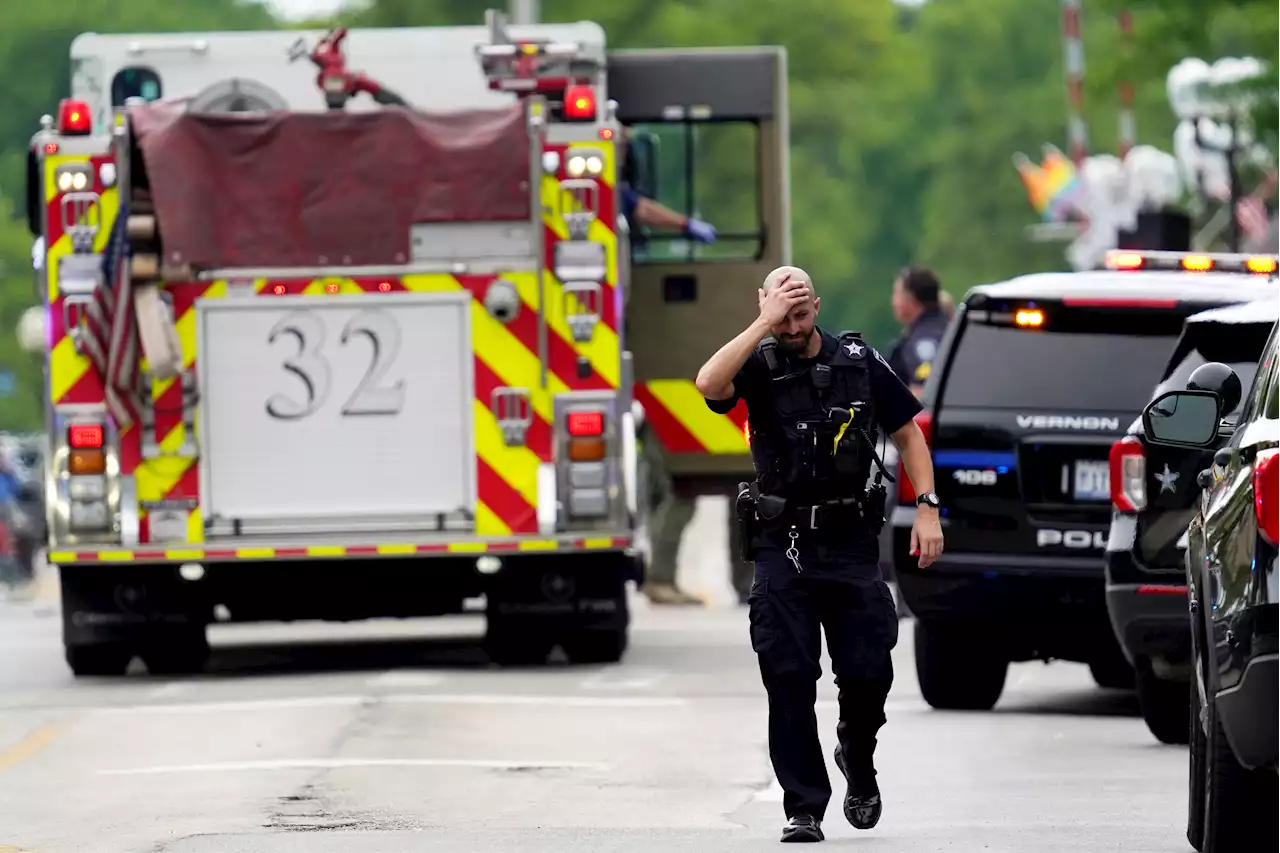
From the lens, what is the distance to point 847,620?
10.0 metres

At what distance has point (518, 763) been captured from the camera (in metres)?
12.6

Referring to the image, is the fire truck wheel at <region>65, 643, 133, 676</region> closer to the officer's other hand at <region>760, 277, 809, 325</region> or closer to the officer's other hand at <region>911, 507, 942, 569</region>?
the officer's other hand at <region>911, 507, 942, 569</region>

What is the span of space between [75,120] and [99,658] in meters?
2.70

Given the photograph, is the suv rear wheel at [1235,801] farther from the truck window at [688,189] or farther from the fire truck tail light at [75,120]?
the truck window at [688,189]

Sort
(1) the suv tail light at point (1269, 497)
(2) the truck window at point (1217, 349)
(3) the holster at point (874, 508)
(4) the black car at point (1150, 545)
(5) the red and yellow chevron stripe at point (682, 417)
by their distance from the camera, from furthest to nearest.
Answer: (5) the red and yellow chevron stripe at point (682, 417) < (4) the black car at point (1150, 545) < (2) the truck window at point (1217, 349) < (3) the holster at point (874, 508) < (1) the suv tail light at point (1269, 497)

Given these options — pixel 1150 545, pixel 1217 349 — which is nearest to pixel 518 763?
pixel 1150 545

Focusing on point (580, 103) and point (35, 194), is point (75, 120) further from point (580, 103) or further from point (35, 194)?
point (580, 103)

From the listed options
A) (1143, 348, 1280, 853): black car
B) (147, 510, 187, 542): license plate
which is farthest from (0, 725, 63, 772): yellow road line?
(1143, 348, 1280, 853): black car

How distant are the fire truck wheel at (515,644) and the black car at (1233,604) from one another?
7434 millimetres

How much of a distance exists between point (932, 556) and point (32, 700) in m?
7.24

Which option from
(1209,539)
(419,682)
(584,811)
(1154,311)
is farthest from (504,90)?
(1209,539)

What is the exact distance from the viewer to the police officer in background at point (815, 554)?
392 inches

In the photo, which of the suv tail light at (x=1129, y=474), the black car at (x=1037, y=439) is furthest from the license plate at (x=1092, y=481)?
the suv tail light at (x=1129, y=474)

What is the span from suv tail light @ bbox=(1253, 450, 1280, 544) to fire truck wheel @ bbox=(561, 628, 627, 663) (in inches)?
376
